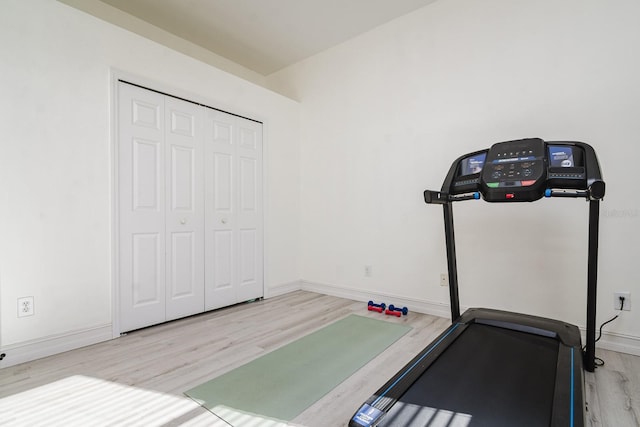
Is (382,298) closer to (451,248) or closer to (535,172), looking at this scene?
(451,248)

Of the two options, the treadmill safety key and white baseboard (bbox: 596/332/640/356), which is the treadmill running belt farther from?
white baseboard (bbox: 596/332/640/356)

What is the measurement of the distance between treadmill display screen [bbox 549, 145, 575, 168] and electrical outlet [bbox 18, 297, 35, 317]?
3.35 m

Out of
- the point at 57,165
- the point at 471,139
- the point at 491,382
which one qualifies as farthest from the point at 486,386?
the point at 57,165

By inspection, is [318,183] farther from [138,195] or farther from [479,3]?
[479,3]

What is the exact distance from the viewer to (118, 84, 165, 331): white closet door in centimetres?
260

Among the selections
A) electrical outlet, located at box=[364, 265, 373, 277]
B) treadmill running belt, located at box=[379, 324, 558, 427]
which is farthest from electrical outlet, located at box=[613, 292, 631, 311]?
electrical outlet, located at box=[364, 265, 373, 277]

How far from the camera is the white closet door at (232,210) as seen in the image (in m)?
3.23

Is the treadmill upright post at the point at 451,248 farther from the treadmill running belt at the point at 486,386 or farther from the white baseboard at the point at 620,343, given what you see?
the white baseboard at the point at 620,343

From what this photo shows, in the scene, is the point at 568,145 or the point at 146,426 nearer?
the point at 146,426

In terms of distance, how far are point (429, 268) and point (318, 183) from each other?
166cm

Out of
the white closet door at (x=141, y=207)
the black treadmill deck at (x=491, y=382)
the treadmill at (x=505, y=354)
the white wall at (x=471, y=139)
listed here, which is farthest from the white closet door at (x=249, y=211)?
the black treadmill deck at (x=491, y=382)

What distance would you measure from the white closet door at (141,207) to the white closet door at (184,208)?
0.07m

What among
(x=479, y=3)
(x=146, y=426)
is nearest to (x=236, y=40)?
(x=479, y=3)

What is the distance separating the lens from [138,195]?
270cm
